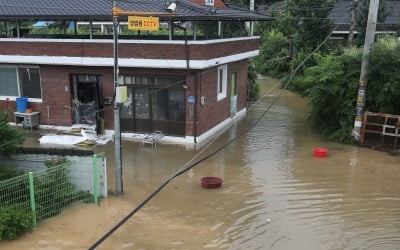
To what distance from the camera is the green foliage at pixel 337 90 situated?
17031mm

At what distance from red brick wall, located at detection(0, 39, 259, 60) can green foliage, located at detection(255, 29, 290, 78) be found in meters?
18.3

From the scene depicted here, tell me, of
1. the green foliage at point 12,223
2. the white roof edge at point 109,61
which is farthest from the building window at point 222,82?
the green foliage at point 12,223

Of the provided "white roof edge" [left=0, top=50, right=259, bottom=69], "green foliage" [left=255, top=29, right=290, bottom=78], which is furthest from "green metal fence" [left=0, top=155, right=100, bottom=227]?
"green foliage" [left=255, top=29, right=290, bottom=78]

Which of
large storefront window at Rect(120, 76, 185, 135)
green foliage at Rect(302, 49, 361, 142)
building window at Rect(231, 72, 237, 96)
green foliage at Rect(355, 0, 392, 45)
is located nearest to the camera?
large storefront window at Rect(120, 76, 185, 135)

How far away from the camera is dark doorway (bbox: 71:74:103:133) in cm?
1738

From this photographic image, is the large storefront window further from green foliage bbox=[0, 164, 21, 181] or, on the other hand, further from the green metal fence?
green foliage bbox=[0, 164, 21, 181]

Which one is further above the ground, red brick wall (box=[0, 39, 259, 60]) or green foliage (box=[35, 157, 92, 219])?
red brick wall (box=[0, 39, 259, 60])

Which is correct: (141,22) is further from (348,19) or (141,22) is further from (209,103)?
(348,19)

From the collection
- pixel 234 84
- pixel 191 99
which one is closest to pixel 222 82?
pixel 234 84

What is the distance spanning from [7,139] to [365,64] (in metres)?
12.5

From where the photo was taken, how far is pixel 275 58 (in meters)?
37.3

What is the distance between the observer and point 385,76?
16.1 m

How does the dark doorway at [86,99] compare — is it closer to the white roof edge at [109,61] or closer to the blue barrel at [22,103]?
the white roof edge at [109,61]

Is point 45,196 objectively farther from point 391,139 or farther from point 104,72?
point 391,139
